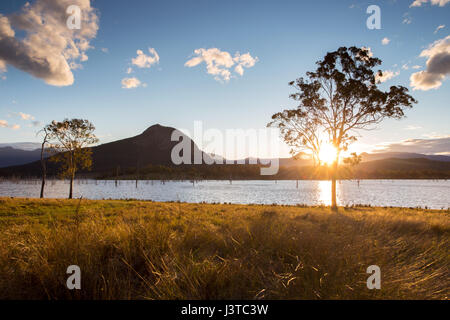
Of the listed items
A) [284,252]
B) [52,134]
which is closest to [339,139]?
[284,252]

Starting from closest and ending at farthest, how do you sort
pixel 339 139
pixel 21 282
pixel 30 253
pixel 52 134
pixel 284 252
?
1. pixel 21 282
2. pixel 30 253
3. pixel 284 252
4. pixel 339 139
5. pixel 52 134

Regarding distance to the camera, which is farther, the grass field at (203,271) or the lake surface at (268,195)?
the lake surface at (268,195)

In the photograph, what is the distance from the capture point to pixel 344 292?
282 centimetres

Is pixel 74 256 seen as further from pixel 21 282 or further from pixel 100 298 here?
pixel 100 298

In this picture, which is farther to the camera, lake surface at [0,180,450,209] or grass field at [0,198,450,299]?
lake surface at [0,180,450,209]

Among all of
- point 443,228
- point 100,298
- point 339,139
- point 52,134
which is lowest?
point 443,228

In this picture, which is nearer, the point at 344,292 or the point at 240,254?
the point at 344,292

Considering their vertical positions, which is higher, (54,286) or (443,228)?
(54,286)

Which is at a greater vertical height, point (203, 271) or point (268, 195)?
point (203, 271)

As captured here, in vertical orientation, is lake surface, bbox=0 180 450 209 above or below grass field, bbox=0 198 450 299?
below

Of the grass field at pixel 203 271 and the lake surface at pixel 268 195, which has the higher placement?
the grass field at pixel 203 271

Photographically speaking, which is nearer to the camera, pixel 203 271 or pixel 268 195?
pixel 203 271

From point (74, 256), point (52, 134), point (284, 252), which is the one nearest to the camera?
point (74, 256)
